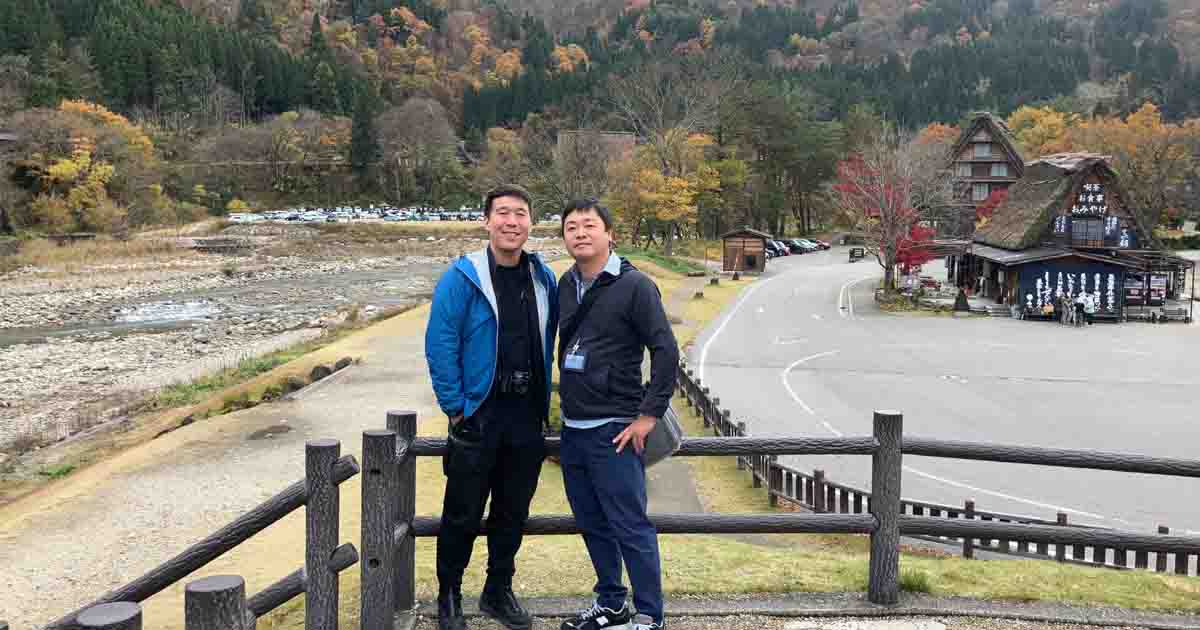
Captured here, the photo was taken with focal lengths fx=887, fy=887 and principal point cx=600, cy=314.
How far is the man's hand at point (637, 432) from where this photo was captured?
13.0ft

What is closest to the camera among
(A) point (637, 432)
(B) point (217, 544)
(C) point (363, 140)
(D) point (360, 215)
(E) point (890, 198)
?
(B) point (217, 544)

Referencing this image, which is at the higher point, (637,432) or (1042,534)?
(637,432)

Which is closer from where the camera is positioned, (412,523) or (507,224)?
(507,224)

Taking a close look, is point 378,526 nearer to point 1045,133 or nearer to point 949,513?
point 949,513

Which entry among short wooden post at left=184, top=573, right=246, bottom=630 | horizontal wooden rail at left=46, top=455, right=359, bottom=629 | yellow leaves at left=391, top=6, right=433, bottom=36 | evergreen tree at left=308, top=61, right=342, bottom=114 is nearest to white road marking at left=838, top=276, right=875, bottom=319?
horizontal wooden rail at left=46, top=455, right=359, bottom=629

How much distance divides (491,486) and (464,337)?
79 cm

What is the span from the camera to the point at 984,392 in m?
17.3

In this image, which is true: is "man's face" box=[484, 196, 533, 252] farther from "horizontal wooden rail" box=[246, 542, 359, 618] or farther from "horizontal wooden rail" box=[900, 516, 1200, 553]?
"horizontal wooden rail" box=[900, 516, 1200, 553]

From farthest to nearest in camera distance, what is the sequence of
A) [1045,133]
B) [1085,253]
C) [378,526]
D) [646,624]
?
[1045,133] → [1085,253] → [646,624] → [378,526]

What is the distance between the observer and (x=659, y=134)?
5062 cm

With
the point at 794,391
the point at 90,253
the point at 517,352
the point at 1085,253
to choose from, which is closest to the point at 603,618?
the point at 517,352

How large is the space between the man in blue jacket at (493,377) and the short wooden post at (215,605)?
4.90 ft

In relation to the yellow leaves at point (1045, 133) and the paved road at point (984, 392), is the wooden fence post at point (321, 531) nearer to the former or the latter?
the paved road at point (984, 392)

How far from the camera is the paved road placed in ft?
35.6
